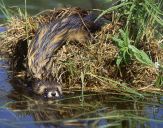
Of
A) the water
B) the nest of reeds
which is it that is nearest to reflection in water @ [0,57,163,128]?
the water

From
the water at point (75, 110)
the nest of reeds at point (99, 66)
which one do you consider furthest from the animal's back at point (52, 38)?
the water at point (75, 110)

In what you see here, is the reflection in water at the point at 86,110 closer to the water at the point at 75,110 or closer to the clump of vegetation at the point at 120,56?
the water at the point at 75,110

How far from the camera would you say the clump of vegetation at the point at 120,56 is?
4.24m

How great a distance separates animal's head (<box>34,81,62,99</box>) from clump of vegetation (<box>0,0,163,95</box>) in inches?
6.2

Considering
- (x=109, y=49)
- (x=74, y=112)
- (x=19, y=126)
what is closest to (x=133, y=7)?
(x=109, y=49)

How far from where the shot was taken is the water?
3.52 meters

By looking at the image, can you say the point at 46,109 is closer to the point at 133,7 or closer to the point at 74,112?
the point at 74,112

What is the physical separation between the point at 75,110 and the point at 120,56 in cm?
68

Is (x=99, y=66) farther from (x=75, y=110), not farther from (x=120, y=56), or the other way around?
(x=75, y=110)

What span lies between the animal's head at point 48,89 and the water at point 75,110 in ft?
0.20

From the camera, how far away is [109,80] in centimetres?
426

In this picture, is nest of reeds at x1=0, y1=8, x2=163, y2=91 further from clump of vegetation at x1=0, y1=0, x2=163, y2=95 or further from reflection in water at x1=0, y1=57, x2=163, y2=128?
reflection in water at x1=0, y1=57, x2=163, y2=128

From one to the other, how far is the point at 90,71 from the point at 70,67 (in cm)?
17

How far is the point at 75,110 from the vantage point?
3803 millimetres
